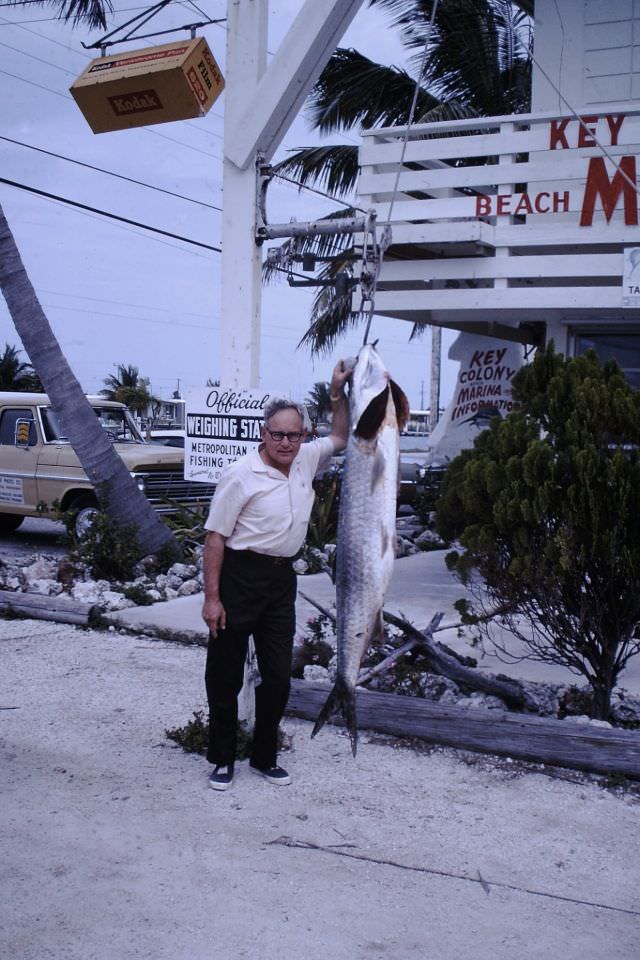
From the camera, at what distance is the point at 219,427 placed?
600cm

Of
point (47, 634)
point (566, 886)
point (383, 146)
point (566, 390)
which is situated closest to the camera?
point (566, 886)

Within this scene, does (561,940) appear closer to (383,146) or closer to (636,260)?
(636,260)

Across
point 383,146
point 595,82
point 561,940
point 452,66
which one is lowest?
point 561,940

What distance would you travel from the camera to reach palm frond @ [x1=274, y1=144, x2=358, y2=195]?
20.4 metres

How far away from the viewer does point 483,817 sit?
473cm

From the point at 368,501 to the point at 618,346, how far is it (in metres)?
8.12

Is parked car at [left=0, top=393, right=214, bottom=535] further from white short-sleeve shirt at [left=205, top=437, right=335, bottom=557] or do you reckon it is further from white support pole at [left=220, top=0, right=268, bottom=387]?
white short-sleeve shirt at [left=205, top=437, right=335, bottom=557]

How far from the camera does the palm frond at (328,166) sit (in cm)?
2036

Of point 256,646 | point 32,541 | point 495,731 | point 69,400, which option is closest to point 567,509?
point 495,731

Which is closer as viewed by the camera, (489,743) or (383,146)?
(489,743)

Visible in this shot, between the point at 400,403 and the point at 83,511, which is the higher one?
the point at 400,403

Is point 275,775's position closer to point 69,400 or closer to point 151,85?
point 151,85

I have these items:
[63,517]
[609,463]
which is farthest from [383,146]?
[609,463]

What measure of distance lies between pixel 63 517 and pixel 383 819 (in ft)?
26.3
